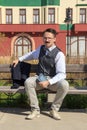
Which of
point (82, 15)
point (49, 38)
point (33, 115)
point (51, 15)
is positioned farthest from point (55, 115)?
point (82, 15)

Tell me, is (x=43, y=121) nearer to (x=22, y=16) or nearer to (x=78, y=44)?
(x=78, y=44)

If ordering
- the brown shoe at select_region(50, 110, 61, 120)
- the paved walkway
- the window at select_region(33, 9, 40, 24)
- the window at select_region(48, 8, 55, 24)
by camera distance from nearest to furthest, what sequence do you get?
the paved walkway < the brown shoe at select_region(50, 110, 61, 120) < the window at select_region(48, 8, 55, 24) < the window at select_region(33, 9, 40, 24)

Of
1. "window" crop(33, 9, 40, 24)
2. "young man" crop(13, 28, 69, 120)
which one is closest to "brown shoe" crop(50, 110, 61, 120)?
"young man" crop(13, 28, 69, 120)

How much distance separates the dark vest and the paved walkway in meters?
0.74

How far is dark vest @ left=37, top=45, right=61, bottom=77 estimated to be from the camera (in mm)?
6001

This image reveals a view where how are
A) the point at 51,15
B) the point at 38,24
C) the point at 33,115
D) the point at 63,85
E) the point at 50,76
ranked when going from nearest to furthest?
the point at 63,85 < the point at 33,115 < the point at 50,76 < the point at 38,24 < the point at 51,15

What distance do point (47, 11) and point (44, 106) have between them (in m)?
32.5

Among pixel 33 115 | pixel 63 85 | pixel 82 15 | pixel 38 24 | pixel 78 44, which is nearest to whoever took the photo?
pixel 63 85

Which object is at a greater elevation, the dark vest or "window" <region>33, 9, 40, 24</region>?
"window" <region>33, 9, 40, 24</region>

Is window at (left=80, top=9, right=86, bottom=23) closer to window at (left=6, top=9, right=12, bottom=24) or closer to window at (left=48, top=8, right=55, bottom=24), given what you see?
window at (left=48, top=8, right=55, bottom=24)

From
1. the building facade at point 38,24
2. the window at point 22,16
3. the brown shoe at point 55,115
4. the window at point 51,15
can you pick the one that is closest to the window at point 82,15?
the building facade at point 38,24

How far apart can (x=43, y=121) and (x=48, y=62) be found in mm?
938

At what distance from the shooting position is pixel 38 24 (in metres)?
37.1

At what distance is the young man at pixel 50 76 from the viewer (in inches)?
230
